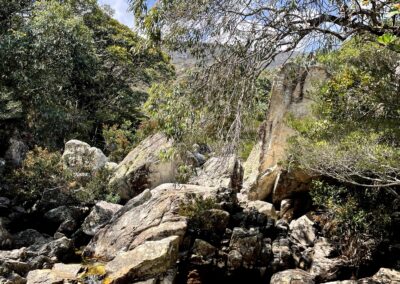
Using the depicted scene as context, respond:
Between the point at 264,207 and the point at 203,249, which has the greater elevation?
the point at 264,207

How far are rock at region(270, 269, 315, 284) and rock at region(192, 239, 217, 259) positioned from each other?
1.60 m

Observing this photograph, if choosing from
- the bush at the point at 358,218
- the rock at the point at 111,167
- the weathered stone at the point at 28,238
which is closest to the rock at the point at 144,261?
the weathered stone at the point at 28,238

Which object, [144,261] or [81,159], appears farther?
[81,159]

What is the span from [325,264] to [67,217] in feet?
27.3

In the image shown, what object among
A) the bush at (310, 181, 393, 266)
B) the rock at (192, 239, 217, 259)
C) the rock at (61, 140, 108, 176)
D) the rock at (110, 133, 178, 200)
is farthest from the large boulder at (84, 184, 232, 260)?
the rock at (61, 140, 108, 176)

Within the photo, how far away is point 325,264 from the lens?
32.2ft

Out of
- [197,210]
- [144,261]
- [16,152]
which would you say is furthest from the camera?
[16,152]

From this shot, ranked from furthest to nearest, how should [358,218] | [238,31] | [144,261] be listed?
[358,218] → [144,261] → [238,31]

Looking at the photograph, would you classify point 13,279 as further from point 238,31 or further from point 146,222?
point 238,31

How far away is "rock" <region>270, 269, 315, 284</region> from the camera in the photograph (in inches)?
355

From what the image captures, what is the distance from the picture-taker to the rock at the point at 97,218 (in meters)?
12.4

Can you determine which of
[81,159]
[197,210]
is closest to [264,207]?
[197,210]

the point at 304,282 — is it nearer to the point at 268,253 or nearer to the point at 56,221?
the point at 268,253

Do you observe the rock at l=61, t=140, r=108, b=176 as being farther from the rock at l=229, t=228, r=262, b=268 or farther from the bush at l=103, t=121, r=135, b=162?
the rock at l=229, t=228, r=262, b=268
